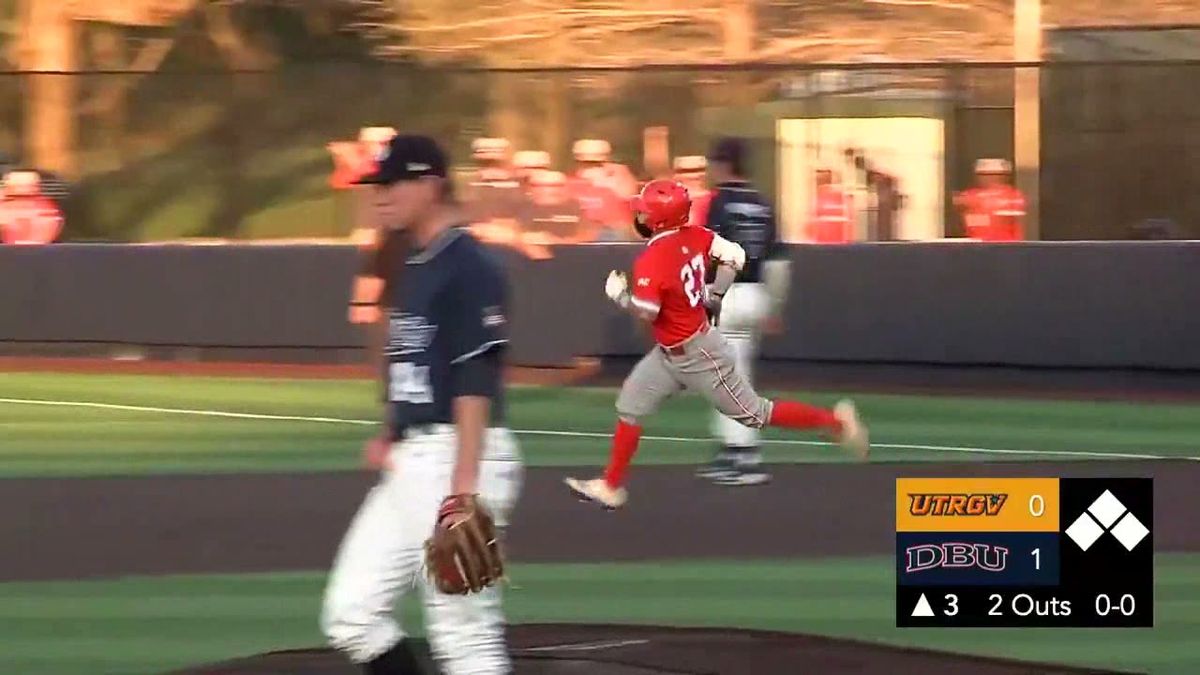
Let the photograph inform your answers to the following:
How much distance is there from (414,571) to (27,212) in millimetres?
14370

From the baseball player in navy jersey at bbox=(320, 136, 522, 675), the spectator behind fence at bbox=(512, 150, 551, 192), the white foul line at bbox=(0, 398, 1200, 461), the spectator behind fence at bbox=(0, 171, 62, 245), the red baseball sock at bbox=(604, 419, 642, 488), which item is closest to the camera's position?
the baseball player in navy jersey at bbox=(320, 136, 522, 675)

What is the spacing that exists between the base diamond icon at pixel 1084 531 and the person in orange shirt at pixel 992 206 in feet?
32.3

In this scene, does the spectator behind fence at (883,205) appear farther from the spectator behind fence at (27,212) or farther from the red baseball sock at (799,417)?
the spectator behind fence at (27,212)

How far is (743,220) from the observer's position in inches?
435

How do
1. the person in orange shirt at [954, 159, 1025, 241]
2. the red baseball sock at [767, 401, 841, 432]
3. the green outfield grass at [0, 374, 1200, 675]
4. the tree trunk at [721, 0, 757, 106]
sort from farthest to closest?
the tree trunk at [721, 0, 757, 106], the person in orange shirt at [954, 159, 1025, 241], the red baseball sock at [767, 401, 841, 432], the green outfield grass at [0, 374, 1200, 675]

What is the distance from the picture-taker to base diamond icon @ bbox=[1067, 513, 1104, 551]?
7266 mm

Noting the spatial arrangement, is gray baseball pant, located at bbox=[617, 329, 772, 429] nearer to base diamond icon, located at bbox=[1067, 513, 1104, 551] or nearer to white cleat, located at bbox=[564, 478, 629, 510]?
white cleat, located at bbox=[564, 478, 629, 510]

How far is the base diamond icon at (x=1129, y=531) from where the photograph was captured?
25.1 feet

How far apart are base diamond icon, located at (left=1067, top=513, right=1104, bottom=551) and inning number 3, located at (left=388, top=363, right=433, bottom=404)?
2878 millimetres

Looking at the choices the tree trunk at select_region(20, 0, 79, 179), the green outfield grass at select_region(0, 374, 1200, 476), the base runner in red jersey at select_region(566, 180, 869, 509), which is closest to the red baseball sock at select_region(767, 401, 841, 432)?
the base runner in red jersey at select_region(566, 180, 869, 509)

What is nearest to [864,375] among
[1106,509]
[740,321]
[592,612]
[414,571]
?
[740,321]

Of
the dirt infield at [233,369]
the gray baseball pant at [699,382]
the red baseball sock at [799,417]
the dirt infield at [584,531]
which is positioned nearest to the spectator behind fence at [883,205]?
the dirt infield at [233,369]

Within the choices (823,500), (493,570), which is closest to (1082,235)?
(823,500)

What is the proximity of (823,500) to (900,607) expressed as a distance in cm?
288
